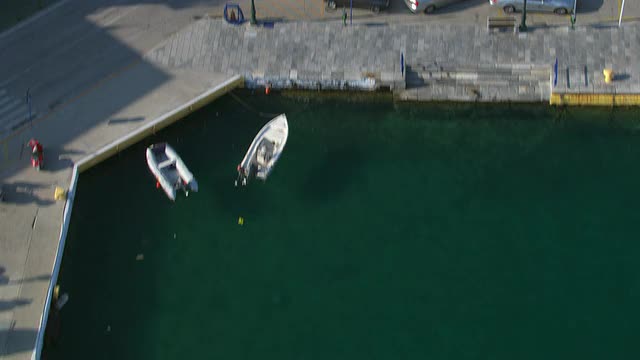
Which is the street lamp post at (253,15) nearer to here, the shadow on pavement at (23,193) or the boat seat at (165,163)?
the boat seat at (165,163)

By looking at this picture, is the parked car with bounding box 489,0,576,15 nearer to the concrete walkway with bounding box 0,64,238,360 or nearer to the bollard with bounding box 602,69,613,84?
the bollard with bounding box 602,69,613,84

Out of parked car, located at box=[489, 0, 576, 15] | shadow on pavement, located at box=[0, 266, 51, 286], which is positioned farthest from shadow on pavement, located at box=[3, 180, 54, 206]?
parked car, located at box=[489, 0, 576, 15]

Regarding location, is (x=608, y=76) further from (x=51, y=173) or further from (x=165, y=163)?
(x=51, y=173)

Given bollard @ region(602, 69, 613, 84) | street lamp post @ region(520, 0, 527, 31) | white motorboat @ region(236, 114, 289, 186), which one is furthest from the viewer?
street lamp post @ region(520, 0, 527, 31)

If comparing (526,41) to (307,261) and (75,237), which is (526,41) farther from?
(75,237)

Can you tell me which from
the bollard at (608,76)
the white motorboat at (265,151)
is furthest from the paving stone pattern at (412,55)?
the white motorboat at (265,151)

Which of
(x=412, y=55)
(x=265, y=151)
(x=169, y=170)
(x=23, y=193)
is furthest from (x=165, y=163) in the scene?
(x=412, y=55)
